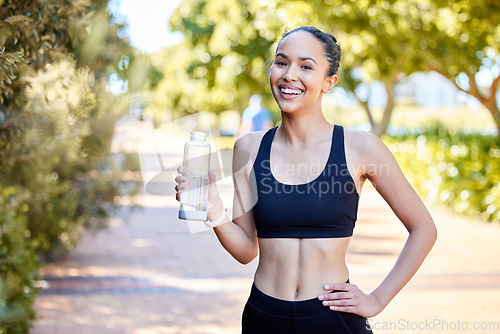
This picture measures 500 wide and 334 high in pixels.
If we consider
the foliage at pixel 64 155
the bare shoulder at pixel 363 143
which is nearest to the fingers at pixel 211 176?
the bare shoulder at pixel 363 143

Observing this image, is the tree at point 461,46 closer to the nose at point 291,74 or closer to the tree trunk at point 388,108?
the tree trunk at point 388,108

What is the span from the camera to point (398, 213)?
249 centimetres

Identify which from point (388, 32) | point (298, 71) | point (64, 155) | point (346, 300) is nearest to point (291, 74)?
point (298, 71)

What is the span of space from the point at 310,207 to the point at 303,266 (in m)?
0.21

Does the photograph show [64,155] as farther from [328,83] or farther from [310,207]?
[310,207]

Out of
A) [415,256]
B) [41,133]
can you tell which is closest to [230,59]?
[41,133]

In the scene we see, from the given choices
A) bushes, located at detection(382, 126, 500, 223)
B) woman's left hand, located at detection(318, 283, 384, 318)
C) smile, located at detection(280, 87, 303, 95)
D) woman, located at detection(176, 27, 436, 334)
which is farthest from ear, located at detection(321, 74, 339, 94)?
bushes, located at detection(382, 126, 500, 223)

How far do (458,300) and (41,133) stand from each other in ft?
14.8

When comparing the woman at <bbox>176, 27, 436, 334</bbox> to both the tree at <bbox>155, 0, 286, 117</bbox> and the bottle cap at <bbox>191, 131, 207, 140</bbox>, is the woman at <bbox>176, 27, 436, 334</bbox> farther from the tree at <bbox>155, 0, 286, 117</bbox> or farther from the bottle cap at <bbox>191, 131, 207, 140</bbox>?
the tree at <bbox>155, 0, 286, 117</bbox>

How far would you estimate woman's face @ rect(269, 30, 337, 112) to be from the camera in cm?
240

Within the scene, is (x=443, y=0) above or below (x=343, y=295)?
above

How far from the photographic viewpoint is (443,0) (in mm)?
12492

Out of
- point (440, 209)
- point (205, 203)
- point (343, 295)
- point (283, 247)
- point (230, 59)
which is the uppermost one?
point (230, 59)

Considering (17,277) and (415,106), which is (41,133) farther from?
(415,106)
